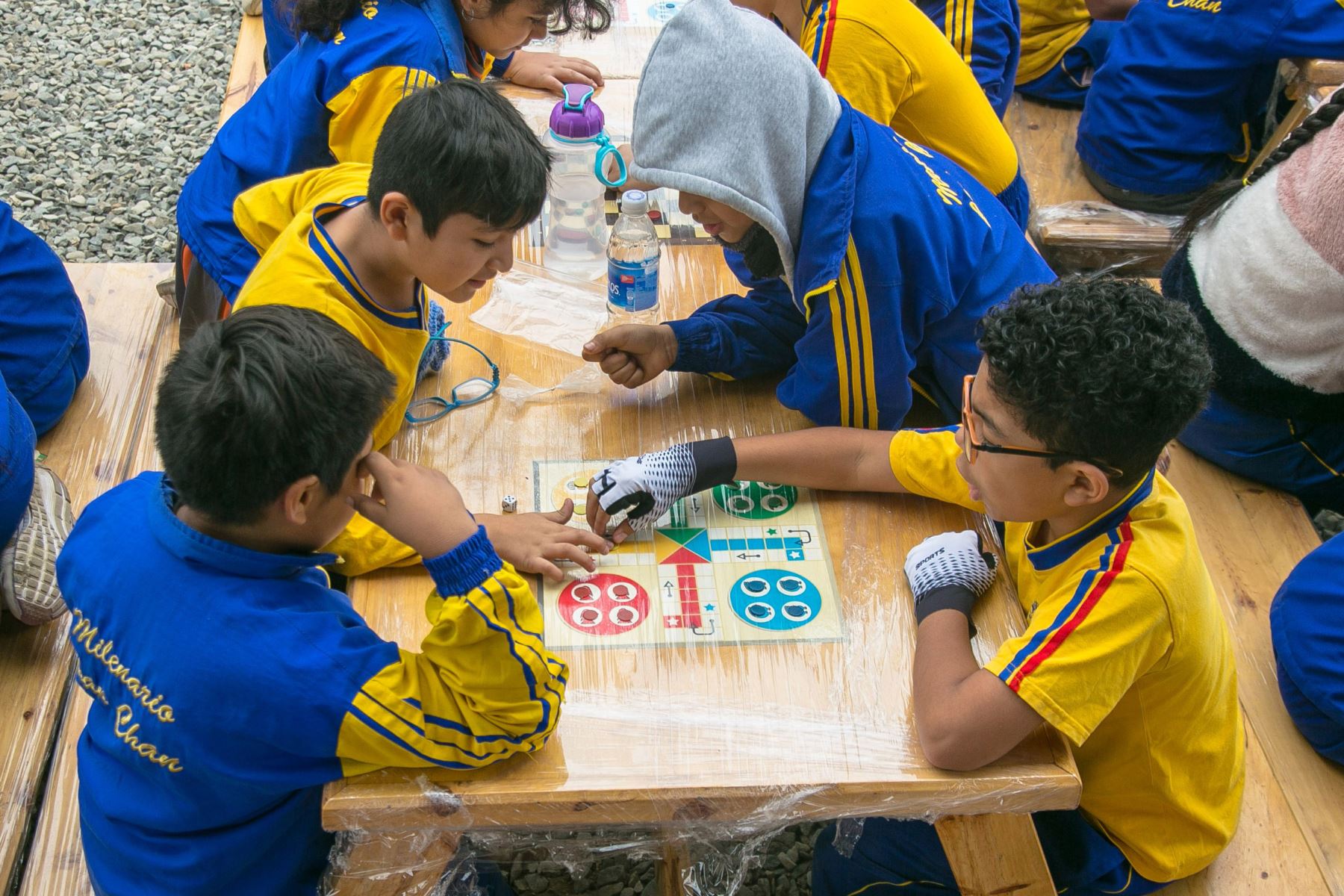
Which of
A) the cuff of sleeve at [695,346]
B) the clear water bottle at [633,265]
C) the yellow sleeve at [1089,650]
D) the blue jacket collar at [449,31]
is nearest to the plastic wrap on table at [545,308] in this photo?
the clear water bottle at [633,265]

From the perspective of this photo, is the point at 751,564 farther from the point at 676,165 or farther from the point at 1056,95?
the point at 1056,95

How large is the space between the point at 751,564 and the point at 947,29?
180 centimetres

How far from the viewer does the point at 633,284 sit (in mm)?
2121

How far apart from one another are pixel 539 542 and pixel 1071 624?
722 millimetres

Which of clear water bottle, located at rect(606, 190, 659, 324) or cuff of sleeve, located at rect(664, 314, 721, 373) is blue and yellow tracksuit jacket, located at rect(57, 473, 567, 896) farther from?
clear water bottle, located at rect(606, 190, 659, 324)

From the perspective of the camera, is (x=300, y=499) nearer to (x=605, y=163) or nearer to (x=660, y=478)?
(x=660, y=478)

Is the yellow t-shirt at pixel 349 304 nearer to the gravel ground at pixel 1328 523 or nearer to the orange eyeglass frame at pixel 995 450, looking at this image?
the orange eyeglass frame at pixel 995 450

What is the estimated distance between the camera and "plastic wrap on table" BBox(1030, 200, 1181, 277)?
3.11m

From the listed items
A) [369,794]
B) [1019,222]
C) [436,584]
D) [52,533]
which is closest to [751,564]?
[436,584]

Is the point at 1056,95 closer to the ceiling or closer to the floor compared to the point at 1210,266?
closer to the floor

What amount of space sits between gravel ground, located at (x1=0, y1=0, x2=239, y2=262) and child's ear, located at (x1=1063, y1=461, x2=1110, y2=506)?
3094mm

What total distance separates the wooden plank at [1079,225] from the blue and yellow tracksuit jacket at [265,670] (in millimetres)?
2310

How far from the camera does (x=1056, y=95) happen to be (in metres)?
3.64

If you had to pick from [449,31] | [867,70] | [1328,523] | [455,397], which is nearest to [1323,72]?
[1328,523]
